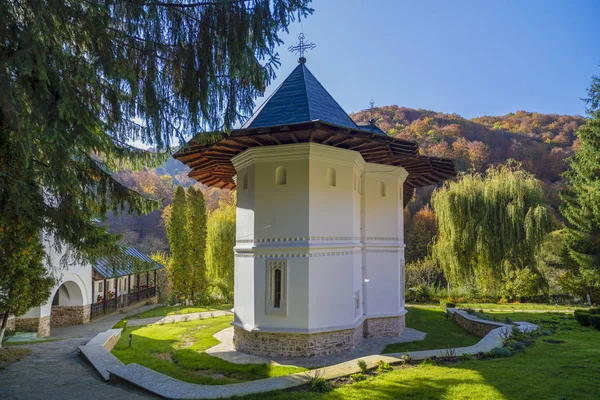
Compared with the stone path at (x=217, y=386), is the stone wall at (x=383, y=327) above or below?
below

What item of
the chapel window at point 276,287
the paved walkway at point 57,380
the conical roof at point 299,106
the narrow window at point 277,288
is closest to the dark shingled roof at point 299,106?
the conical roof at point 299,106

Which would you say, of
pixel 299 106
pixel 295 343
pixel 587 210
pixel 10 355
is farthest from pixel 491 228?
pixel 10 355

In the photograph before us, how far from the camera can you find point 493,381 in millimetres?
6238

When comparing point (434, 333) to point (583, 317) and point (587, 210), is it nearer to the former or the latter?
point (583, 317)

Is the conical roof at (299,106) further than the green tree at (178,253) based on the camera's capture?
No

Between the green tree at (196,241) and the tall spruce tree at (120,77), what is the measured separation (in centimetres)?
1514

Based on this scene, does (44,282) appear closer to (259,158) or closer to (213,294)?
(259,158)

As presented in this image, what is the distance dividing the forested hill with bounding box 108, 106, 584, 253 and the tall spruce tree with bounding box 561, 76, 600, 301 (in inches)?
494

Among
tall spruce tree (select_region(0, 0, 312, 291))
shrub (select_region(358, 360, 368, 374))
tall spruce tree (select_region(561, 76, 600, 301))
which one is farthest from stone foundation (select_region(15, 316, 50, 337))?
tall spruce tree (select_region(561, 76, 600, 301))

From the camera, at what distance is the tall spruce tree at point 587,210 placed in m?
18.0

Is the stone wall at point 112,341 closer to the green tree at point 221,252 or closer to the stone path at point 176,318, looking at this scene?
the stone path at point 176,318

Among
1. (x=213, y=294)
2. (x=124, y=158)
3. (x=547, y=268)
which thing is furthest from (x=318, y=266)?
(x=547, y=268)

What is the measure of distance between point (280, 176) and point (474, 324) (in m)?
8.11

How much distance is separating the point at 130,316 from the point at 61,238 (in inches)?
533
